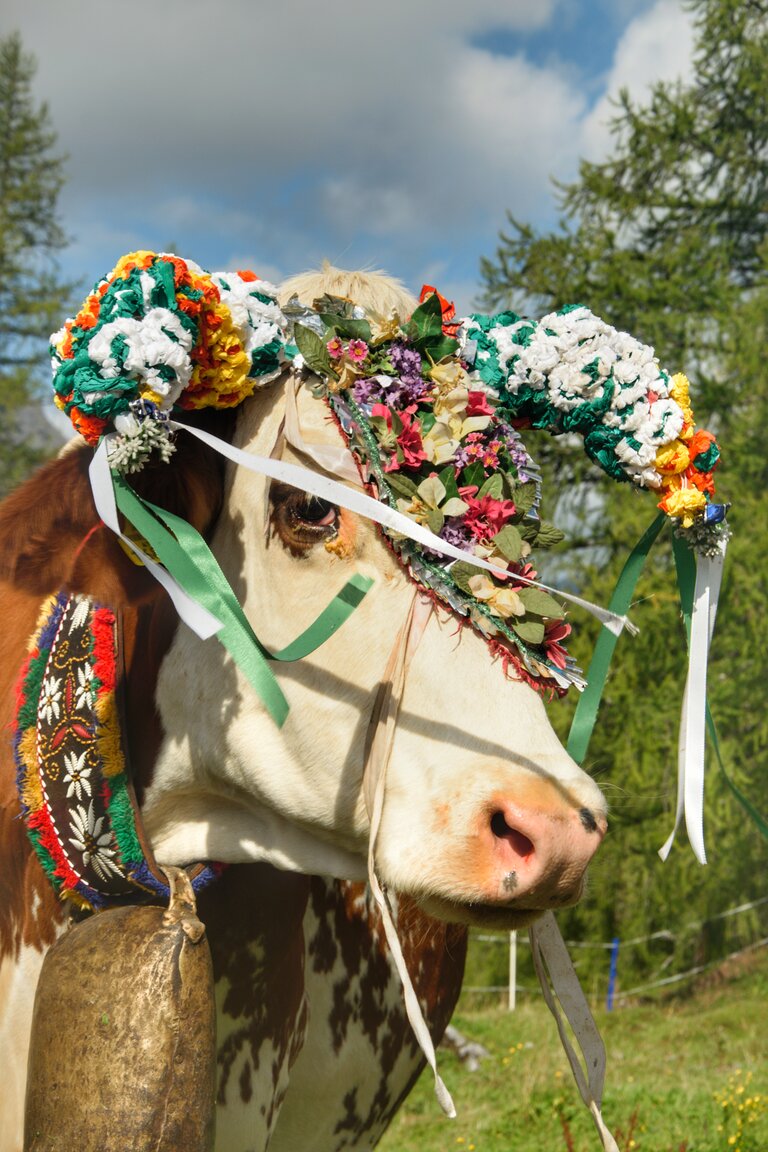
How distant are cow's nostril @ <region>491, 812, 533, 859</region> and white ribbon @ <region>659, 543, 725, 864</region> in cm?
58

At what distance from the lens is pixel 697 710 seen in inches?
104

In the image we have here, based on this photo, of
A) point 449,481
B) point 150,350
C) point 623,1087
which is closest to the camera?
point 150,350

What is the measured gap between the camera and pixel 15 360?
19734mm

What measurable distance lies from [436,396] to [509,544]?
362mm

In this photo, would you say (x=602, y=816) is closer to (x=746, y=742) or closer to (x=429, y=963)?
(x=429, y=963)

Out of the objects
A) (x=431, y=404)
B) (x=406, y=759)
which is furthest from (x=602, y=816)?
(x=431, y=404)

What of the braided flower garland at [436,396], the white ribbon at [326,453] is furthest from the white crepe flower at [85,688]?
the white ribbon at [326,453]

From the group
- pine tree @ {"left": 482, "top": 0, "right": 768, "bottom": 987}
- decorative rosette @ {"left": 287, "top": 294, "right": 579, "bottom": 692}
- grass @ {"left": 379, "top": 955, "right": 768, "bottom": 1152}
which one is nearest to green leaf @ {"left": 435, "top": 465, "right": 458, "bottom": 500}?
decorative rosette @ {"left": 287, "top": 294, "right": 579, "bottom": 692}

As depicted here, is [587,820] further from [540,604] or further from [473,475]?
[473,475]

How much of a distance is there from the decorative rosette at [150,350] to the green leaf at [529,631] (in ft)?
2.47

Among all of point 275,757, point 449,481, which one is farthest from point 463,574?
point 275,757

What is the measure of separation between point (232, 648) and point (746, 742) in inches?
432

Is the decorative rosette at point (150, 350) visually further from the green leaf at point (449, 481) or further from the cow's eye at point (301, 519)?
the green leaf at point (449, 481)

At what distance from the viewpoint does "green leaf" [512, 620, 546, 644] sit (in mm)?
2197
